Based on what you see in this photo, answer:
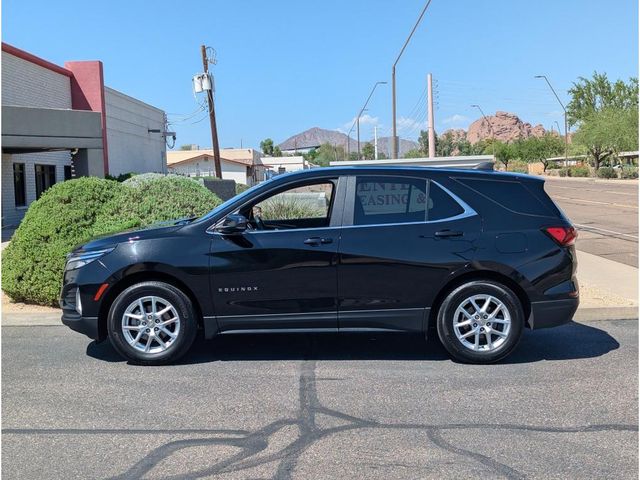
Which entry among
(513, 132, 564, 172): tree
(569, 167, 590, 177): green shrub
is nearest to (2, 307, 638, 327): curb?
(569, 167, 590, 177): green shrub

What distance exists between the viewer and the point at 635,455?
407 cm

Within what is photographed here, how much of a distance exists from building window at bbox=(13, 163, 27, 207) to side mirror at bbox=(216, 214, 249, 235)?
62.9ft

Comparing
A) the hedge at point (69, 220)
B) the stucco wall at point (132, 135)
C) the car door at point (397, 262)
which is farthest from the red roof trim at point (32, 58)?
the car door at point (397, 262)

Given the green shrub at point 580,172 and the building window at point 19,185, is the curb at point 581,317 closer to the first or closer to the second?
the building window at point 19,185

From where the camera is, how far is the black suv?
589cm

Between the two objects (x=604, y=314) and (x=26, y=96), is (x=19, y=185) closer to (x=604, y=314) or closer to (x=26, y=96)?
(x=26, y=96)

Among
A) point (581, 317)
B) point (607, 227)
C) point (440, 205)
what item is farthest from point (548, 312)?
point (607, 227)

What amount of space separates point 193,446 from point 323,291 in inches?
82.8

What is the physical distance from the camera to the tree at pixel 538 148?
303ft

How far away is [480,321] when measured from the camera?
594cm

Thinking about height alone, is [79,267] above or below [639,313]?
above

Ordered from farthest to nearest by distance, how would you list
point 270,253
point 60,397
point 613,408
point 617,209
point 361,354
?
point 617,209
point 361,354
point 270,253
point 60,397
point 613,408

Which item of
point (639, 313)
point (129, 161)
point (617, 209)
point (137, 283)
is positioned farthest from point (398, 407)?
point (129, 161)

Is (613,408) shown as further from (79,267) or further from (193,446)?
(79,267)
